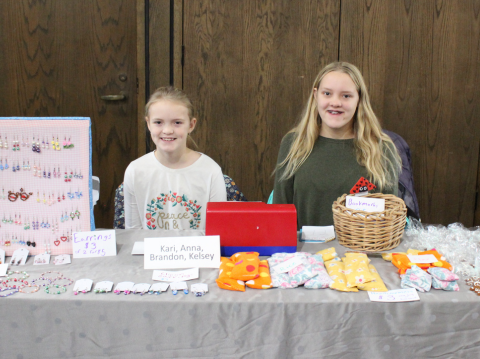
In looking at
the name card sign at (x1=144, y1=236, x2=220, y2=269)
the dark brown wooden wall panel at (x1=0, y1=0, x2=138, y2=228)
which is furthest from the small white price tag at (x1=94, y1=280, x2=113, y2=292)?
the dark brown wooden wall panel at (x1=0, y1=0, x2=138, y2=228)

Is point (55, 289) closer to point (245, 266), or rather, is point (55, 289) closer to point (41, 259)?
point (41, 259)

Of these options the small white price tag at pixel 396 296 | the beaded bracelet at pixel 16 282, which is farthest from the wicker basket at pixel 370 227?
A: the beaded bracelet at pixel 16 282

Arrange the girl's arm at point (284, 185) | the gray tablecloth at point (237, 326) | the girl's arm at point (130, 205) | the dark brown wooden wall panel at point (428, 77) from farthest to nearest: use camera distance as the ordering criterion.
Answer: the dark brown wooden wall panel at point (428, 77) → the girl's arm at point (284, 185) → the girl's arm at point (130, 205) → the gray tablecloth at point (237, 326)

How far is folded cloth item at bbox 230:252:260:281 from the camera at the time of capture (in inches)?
44.6

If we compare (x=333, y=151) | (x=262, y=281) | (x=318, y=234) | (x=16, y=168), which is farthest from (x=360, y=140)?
(x=16, y=168)

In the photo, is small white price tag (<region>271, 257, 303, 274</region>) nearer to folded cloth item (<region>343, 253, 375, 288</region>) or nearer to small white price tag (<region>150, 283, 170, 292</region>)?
folded cloth item (<region>343, 253, 375, 288</region>)

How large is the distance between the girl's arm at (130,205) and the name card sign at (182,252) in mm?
651

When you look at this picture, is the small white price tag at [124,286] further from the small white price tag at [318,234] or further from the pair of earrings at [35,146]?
the small white price tag at [318,234]

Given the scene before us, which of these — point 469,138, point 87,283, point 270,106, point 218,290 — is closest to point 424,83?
point 469,138

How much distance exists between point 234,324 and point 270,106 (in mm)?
1915

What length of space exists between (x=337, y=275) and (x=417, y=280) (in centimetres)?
20

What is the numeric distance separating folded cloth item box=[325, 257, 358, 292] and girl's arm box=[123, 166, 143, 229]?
0.92 m

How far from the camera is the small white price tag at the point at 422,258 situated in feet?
4.00

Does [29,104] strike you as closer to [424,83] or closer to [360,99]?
[360,99]
